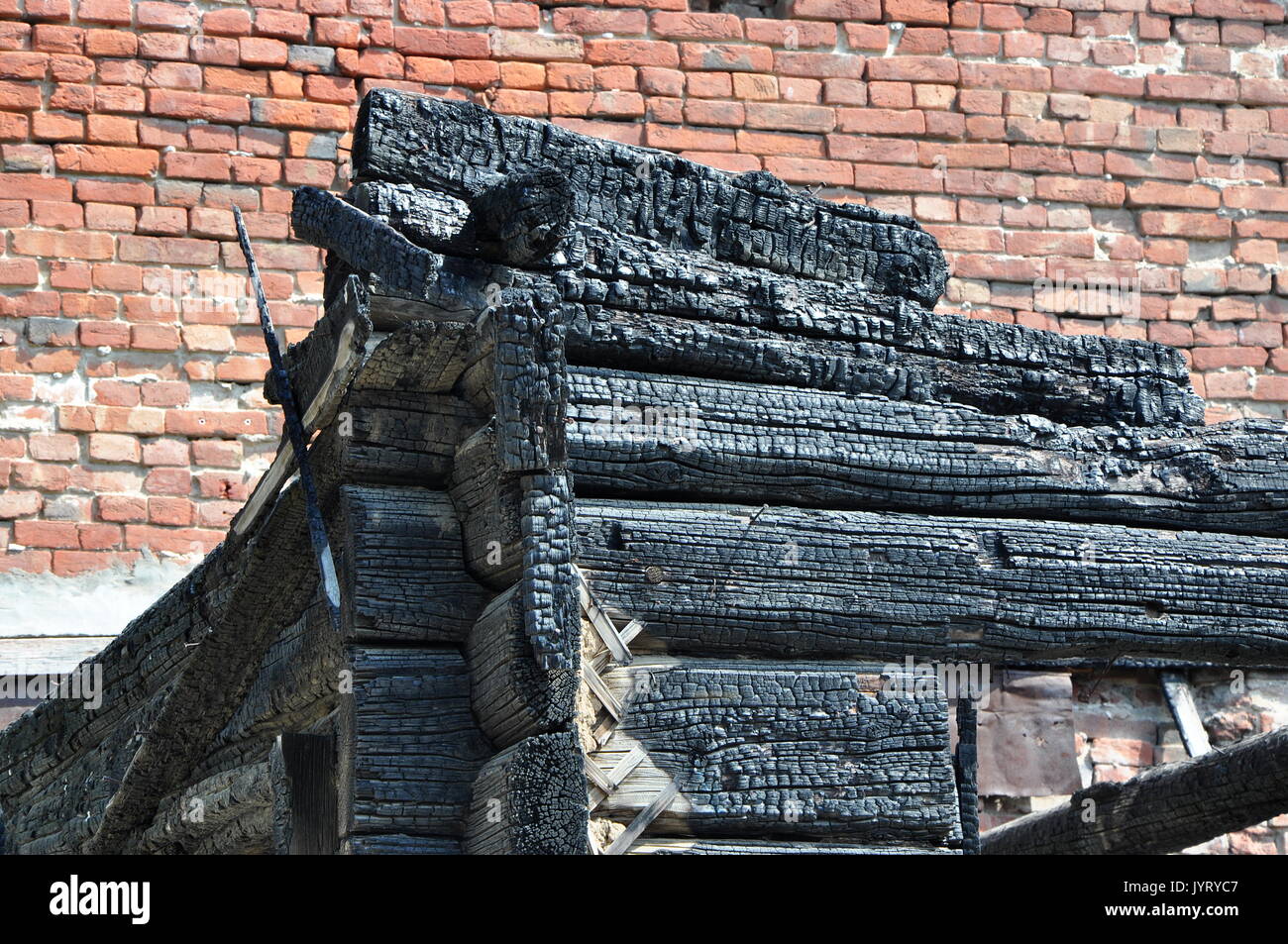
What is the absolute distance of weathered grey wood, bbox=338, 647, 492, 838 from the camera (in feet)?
8.38

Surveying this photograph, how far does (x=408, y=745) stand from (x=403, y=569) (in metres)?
0.28

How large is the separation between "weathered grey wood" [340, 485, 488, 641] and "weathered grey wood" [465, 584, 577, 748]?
0.08 m

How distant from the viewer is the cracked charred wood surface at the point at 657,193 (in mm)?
2859

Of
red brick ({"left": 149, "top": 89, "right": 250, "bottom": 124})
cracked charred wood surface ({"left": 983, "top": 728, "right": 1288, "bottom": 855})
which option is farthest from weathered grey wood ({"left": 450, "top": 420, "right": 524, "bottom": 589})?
red brick ({"left": 149, "top": 89, "right": 250, "bottom": 124})

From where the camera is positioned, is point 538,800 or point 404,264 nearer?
point 538,800

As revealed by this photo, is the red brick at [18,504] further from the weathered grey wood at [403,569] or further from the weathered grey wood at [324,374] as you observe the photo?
the weathered grey wood at [403,569]

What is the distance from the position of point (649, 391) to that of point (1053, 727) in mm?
4216

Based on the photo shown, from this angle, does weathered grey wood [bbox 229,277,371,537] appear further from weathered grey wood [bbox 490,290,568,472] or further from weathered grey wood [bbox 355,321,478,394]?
weathered grey wood [bbox 490,290,568,472]

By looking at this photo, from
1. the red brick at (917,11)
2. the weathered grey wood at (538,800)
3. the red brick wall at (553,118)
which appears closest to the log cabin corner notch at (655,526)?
the weathered grey wood at (538,800)

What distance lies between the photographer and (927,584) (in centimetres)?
288

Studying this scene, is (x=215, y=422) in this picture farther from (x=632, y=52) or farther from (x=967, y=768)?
(x=967, y=768)

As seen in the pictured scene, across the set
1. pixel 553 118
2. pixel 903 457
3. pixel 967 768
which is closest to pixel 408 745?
pixel 903 457

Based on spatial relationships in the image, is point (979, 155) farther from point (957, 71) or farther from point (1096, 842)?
point (1096, 842)
